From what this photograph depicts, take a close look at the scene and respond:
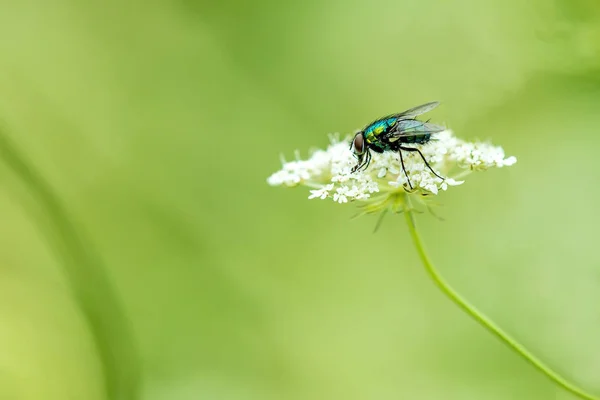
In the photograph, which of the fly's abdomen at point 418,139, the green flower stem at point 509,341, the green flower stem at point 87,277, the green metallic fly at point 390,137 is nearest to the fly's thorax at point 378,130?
the green metallic fly at point 390,137

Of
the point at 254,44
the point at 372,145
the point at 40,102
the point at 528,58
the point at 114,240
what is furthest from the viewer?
the point at 254,44

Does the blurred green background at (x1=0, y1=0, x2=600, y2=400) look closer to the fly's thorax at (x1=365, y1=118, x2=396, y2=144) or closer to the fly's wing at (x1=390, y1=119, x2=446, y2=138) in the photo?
the fly's thorax at (x1=365, y1=118, x2=396, y2=144)

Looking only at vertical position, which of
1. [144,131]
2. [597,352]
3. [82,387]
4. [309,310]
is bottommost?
[597,352]

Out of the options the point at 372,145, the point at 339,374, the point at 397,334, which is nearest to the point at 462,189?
the point at 397,334

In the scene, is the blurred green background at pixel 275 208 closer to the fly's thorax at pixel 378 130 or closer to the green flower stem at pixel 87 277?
the green flower stem at pixel 87 277

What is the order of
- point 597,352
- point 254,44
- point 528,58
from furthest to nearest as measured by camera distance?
point 254,44
point 528,58
point 597,352

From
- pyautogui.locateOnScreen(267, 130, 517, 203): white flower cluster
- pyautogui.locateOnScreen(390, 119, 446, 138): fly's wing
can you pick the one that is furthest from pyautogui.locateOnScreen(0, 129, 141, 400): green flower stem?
pyautogui.locateOnScreen(390, 119, 446, 138): fly's wing

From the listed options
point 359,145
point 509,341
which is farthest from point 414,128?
point 509,341

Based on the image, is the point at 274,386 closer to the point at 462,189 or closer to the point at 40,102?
the point at 462,189

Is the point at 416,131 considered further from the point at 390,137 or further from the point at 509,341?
the point at 509,341
